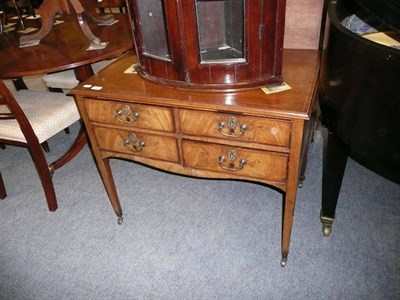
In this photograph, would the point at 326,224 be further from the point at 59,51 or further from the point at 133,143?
the point at 59,51

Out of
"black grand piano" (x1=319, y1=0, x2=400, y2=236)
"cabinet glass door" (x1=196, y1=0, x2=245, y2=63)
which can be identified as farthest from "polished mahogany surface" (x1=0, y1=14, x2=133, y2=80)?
"black grand piano" (x1=319, y1=0, x2=400, y2=236)

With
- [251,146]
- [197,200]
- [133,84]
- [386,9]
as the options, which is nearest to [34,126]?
[133,84]

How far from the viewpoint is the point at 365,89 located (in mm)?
989

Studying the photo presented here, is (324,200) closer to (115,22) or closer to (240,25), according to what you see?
(240,25)

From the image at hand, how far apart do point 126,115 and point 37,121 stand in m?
0.74

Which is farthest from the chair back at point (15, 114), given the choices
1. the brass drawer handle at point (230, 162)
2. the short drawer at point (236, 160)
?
the brass drawer handle at point (230, 162)

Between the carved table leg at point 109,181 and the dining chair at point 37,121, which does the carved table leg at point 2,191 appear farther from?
the carved table leg at point 109,181

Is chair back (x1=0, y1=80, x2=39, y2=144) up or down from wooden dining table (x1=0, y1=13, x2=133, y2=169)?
down

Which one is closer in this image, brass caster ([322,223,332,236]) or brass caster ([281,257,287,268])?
brass caster ([281,257,287,268])

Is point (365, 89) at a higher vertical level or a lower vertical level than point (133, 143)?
higher

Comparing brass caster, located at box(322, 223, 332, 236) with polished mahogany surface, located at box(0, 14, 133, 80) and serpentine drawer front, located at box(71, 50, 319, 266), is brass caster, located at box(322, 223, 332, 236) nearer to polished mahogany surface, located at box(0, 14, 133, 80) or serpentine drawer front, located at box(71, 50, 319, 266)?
serpentine drawer front, located at box(71, 50, 319, 266)

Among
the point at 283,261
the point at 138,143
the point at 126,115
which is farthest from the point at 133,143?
the point at 283,261

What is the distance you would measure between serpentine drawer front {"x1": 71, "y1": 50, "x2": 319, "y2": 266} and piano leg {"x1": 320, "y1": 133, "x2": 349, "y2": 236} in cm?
17

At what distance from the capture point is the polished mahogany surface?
4.96 ft
